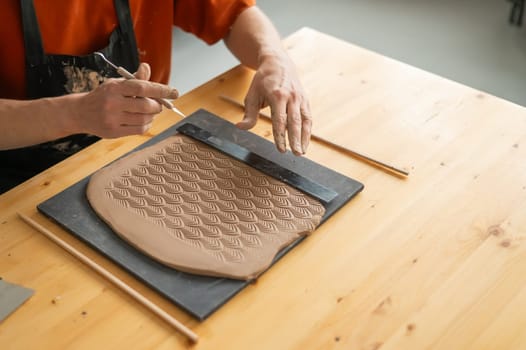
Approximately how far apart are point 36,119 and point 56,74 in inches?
7.7

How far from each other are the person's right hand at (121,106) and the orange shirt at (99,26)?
9.6 inches

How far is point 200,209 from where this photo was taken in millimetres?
983

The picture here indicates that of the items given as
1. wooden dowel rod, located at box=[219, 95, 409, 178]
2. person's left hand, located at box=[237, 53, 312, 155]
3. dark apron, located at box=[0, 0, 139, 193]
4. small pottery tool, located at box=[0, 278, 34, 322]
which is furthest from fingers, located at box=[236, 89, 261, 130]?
small pottery tool, located at box=[0, 278, 34, 322]

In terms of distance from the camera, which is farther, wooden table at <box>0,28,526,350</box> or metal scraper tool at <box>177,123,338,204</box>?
metal scraper tool at <box>177,123,338,204</box>

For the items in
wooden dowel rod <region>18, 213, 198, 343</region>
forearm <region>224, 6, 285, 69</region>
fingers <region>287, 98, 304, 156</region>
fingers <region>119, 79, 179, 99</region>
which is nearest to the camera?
wooden dowel rod <region>18, 213, 198, 343</region>

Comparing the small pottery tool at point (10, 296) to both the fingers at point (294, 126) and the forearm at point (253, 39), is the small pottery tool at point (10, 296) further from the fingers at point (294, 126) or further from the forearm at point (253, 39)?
the forearm at point (253, 39)

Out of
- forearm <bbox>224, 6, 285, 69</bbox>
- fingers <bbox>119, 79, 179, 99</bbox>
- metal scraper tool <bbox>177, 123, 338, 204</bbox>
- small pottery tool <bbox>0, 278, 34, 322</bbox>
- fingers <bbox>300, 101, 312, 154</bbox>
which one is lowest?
small pottery tool <bbox>0, 278, 34, 322</bbox>

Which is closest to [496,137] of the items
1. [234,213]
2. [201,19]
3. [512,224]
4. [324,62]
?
[512,224]

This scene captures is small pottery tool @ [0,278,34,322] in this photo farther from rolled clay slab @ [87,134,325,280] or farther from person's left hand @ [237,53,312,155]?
person's left hand @ [237,53,312,155]

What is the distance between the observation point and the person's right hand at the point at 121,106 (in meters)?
1.00

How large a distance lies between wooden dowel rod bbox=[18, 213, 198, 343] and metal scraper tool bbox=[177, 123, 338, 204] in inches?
12.3

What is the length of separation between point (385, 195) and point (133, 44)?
63 centimetres

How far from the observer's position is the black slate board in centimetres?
86

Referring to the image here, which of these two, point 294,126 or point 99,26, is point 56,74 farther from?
point 294,126
